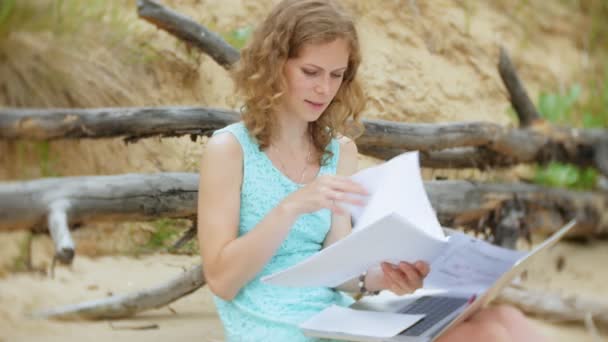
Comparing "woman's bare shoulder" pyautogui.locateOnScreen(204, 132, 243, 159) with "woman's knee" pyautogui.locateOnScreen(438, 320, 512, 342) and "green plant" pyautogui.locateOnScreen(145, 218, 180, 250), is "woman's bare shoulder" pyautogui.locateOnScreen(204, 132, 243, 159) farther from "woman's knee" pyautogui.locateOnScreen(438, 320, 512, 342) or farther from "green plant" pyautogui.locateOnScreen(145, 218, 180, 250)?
"green plant" pyautogui.locateOnScreen(145, 218, 180, 250)

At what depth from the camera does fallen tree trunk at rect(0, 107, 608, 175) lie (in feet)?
7.34

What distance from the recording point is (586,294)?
423cm

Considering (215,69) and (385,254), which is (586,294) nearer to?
(215,69)

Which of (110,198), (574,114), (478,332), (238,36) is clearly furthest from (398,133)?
(574,114)

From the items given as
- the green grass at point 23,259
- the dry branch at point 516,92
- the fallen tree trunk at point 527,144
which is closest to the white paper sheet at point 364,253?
the green grass at point 23,259

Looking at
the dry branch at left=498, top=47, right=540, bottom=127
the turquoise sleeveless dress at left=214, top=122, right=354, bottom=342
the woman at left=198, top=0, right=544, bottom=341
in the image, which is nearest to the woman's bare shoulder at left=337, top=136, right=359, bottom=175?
the woman at left=198, top=0, right=544, bottom=341

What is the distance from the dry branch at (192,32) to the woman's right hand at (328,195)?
1.15m

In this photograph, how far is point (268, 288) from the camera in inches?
68.6

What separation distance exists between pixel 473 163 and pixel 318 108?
227cm

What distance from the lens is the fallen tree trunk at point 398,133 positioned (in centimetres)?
224

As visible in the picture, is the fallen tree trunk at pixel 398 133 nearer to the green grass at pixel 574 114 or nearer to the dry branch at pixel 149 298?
the green grass at pixel 574 114

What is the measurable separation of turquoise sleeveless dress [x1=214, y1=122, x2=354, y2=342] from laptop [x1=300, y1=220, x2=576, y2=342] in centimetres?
11

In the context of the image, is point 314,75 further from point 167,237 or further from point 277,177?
point 167,237

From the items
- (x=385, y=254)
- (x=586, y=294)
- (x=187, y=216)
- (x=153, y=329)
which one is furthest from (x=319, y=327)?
(x=586, y=294)
